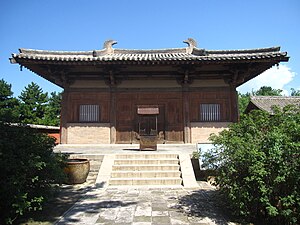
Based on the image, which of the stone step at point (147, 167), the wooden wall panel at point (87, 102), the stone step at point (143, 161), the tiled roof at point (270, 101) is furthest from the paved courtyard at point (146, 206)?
the tiled roof at point (270, 101)

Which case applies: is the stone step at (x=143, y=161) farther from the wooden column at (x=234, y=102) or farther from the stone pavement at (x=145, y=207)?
the wooden column at (x=234, y=102)

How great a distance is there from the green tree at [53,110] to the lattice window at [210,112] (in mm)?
19051

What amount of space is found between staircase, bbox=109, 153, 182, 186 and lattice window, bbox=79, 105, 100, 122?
160 inches

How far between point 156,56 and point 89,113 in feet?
14.7

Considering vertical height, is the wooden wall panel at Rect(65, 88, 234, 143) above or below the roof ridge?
below

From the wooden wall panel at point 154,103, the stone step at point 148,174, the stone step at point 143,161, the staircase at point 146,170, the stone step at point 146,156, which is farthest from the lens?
the wooden wall panel at point 154,103

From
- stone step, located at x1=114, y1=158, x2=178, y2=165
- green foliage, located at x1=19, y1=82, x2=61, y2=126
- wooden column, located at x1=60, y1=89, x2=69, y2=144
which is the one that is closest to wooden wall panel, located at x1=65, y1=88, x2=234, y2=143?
wooden column, located at x1=60, y1=89, x2=69, y2=144

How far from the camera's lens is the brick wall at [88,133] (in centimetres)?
995

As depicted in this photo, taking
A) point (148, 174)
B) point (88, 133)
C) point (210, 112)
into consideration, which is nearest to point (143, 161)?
point (148, 174)

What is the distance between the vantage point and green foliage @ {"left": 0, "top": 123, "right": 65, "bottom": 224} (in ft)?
10.0

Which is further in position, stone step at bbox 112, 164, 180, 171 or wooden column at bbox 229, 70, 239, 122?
wooden column at bbox 229, 70, 239, 122

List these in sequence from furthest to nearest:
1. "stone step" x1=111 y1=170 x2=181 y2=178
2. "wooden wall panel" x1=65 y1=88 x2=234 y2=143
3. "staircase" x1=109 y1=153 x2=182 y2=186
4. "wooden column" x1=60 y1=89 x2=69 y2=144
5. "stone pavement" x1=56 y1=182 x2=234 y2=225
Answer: "wooden wall panel" x1=65 y1=88 x2=234 y2=143, "wooden column" x1=60 y1=89 x2=69 y2=144, "stone step" x1=111 y1=170 x2=181 y2=178, "staircase" x1=109 y1=153 x2=182 y2=186, "stone pavement" x1=56 y1=182 x2=234 y2=225

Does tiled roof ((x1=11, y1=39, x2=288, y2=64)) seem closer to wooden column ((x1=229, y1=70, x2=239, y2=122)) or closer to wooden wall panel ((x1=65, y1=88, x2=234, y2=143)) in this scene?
wooden column ((x1=229, y1=70, x2=239, y2=122))

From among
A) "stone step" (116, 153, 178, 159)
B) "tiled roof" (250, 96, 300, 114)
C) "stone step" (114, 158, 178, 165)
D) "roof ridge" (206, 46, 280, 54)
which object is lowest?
"stone step" (114, 158, 178, 165)
